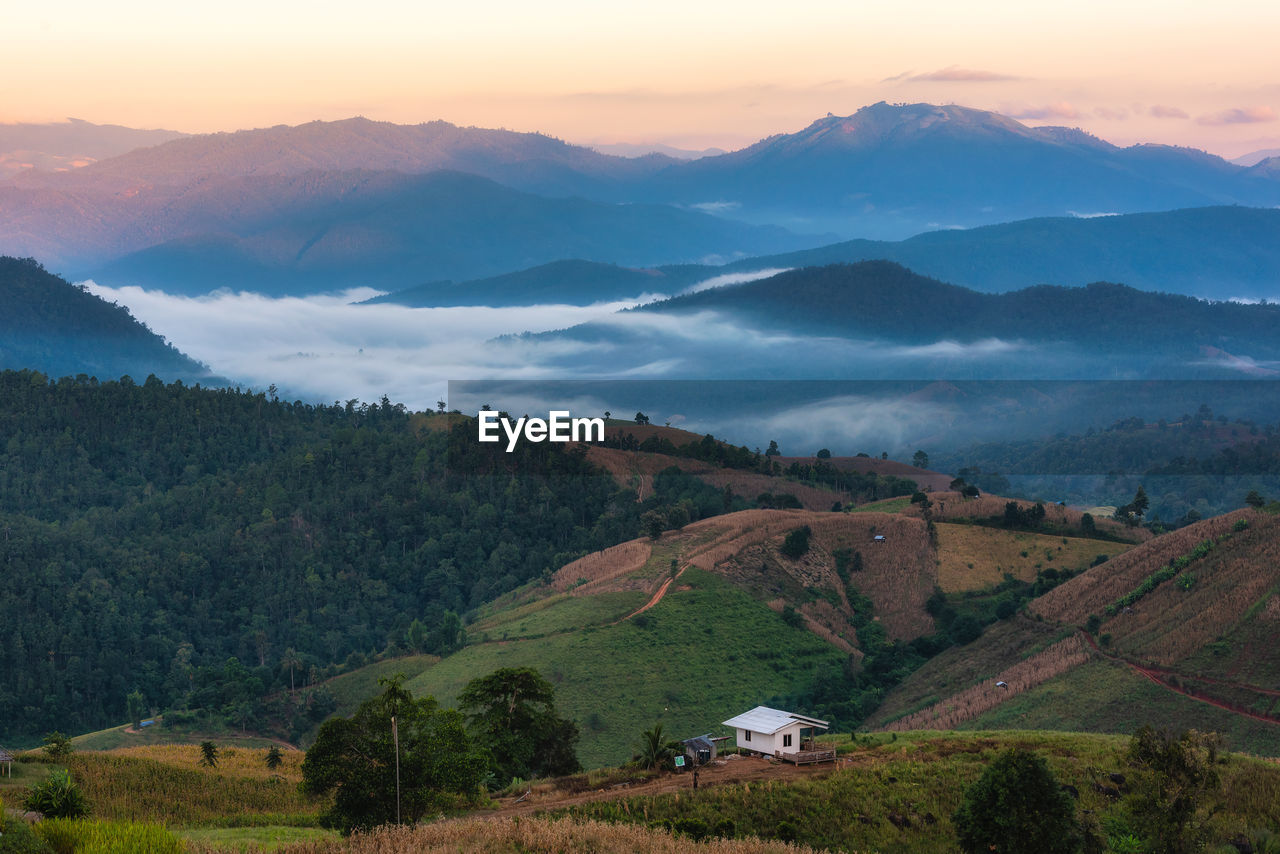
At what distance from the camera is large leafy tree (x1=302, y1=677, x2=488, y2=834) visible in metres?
33.8

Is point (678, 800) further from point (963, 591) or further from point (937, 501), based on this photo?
point (937, 501)

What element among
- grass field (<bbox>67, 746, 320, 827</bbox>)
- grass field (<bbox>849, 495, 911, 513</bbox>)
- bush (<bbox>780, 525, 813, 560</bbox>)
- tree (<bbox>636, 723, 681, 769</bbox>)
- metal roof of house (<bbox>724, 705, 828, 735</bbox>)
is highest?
grass field (<bbox>849, 495, 911, 513</bbox>)

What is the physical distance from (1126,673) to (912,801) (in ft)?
94.1

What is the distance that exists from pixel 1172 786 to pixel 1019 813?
14.9 feet

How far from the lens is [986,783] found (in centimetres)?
3272

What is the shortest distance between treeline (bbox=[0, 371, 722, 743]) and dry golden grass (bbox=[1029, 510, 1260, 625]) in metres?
42.1

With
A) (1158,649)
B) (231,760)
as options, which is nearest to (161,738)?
(231,760)

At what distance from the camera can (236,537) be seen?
126500 mm

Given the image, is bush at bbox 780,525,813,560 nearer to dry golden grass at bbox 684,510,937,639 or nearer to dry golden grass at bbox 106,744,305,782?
dry golden grass at bbox 684,510,937,639

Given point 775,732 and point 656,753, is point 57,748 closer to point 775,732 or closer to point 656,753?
point 656,753

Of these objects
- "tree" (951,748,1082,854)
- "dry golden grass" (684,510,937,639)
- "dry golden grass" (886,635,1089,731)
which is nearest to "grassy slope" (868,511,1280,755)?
"dry golden grass" (886,635,1089,731)

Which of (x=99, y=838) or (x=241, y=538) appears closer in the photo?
(x=99, y=838)

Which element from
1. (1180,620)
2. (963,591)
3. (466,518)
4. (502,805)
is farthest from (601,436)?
(502,805)

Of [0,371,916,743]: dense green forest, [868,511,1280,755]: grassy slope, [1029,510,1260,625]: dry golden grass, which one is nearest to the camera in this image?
[868,511,1280,755]: grassy slope
